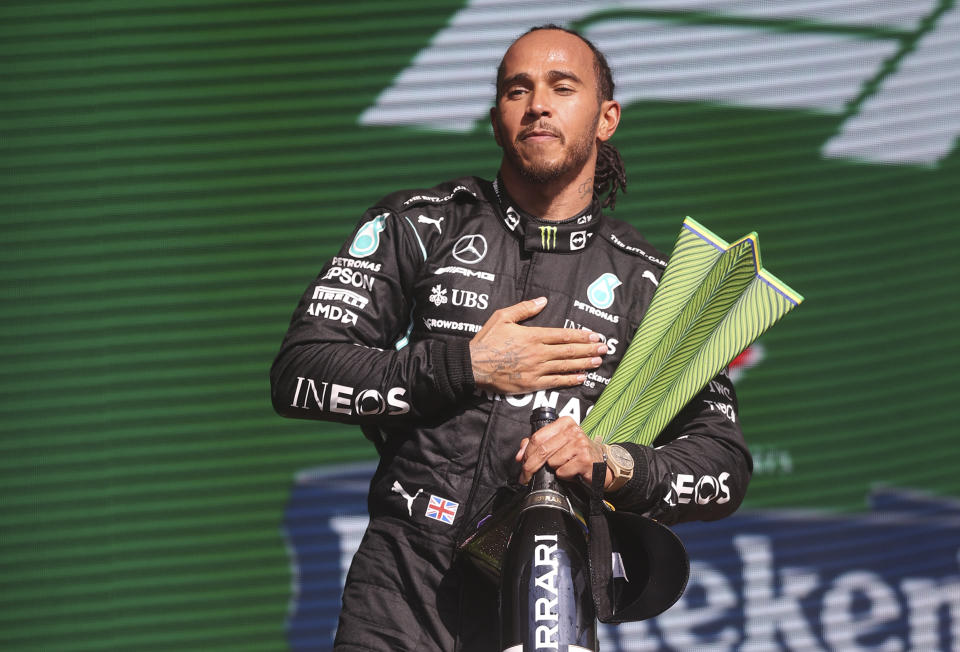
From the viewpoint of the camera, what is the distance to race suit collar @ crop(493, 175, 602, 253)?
2404mm

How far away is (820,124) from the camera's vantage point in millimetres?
4855

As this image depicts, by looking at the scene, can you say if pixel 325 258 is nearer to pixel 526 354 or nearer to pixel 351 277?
pixel 351 277

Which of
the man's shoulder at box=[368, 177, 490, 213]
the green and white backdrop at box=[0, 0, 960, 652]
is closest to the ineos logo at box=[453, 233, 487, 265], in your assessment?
the man's shoulder at box=[368, 177, 490, 213]

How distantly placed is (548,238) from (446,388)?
1.62ft

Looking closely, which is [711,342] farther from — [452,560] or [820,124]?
[820,124]

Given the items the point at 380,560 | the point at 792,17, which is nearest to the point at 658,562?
the point at 380,560

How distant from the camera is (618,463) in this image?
6.58 feet

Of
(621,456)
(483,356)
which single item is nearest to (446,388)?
(483,356)

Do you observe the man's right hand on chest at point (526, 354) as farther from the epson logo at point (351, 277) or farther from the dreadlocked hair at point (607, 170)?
the dreadlocked hair at point (607, 170)

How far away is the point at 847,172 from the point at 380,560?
347cm

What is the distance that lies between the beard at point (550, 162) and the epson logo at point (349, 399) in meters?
0.64

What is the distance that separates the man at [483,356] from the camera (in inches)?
83.0

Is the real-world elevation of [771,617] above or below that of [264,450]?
below

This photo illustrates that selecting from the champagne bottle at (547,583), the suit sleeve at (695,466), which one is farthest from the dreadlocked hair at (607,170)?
the champagne bottle at (547,583)
